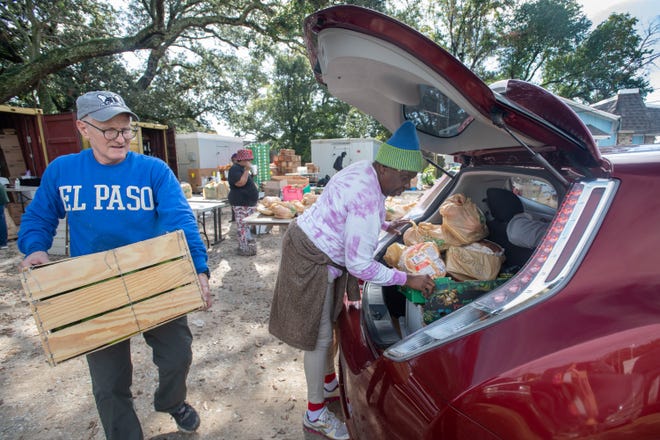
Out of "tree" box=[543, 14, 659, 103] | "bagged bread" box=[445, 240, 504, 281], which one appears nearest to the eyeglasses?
"bagged bread" box=[445, 240, 504, 281]

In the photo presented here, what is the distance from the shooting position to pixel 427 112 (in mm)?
2119

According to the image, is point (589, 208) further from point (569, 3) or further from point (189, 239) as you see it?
point (569, 3)

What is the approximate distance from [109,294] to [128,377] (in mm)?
659

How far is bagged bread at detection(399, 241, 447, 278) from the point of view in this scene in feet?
5.84

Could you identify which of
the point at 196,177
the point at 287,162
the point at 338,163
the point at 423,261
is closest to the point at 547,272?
the point at 423,261

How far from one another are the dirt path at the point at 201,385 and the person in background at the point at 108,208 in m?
0.69

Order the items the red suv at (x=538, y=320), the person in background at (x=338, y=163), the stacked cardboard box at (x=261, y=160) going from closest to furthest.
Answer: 1. the red suv at (x=538, y=320)
2. the stacked cardboard box at (x=261, y=160)
3. the person in background at (x=338, y=163)

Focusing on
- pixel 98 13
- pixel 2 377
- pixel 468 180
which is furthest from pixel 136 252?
pixel 98 13

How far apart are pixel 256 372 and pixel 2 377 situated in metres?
2.06

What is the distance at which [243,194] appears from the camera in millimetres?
6184

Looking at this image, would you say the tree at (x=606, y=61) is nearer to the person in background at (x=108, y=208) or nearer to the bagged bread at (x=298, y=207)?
the bagged bread at (x=298, y=207)

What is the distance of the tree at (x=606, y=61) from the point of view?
22766 mm

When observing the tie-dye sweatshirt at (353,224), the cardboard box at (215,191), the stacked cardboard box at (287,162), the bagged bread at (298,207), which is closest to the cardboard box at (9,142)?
the cardboard box at (215,191)

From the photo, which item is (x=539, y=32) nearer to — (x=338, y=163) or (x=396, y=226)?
(x=338, y=163)
